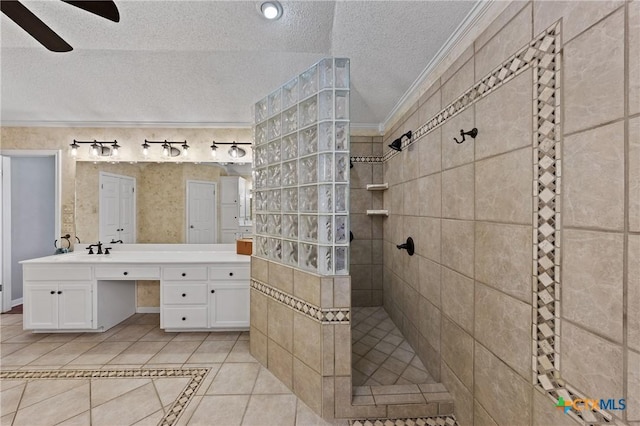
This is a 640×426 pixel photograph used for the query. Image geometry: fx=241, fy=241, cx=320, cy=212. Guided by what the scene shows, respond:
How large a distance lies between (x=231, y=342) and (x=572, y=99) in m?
2.71

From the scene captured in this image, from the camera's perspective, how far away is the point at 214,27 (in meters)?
1.50

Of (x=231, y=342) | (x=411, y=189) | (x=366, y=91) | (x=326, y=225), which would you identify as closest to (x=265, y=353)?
(x=231, y=342)

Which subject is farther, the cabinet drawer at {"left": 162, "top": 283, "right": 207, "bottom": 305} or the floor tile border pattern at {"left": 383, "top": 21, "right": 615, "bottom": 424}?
the cabinet drawer at {"left": 162, "top": 283, "right": 207, "bottom": 305}

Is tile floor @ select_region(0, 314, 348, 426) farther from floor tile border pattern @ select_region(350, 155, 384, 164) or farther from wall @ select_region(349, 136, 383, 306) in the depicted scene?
floor tile border pattern @ select_region(350, 155, 384, 164)

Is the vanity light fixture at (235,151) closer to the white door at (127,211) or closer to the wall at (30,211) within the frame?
the white door at (127,211)

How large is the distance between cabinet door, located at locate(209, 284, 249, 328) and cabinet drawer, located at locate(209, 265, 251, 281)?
79mm

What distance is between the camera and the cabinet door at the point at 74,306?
7.52ft

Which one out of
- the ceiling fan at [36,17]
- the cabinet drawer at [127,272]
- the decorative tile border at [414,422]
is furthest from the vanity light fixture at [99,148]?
the decorative tile border at [414,422]

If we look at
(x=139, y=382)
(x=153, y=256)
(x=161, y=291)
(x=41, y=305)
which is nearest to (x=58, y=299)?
(x=41, y=305)

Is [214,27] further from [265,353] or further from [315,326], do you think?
[265,353]

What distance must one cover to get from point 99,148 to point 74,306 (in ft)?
5.59

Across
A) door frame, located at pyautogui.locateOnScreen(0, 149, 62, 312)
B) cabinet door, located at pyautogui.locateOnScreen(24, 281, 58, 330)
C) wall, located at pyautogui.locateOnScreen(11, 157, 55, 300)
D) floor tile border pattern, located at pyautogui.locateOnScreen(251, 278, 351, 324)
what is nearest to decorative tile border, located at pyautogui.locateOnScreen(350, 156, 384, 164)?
floor tile border pattern, located at pyautogui.locateOnScreen(251, 278, 351, 324)

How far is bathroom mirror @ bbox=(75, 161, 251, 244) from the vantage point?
2.78 m

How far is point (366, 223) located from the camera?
298cm
